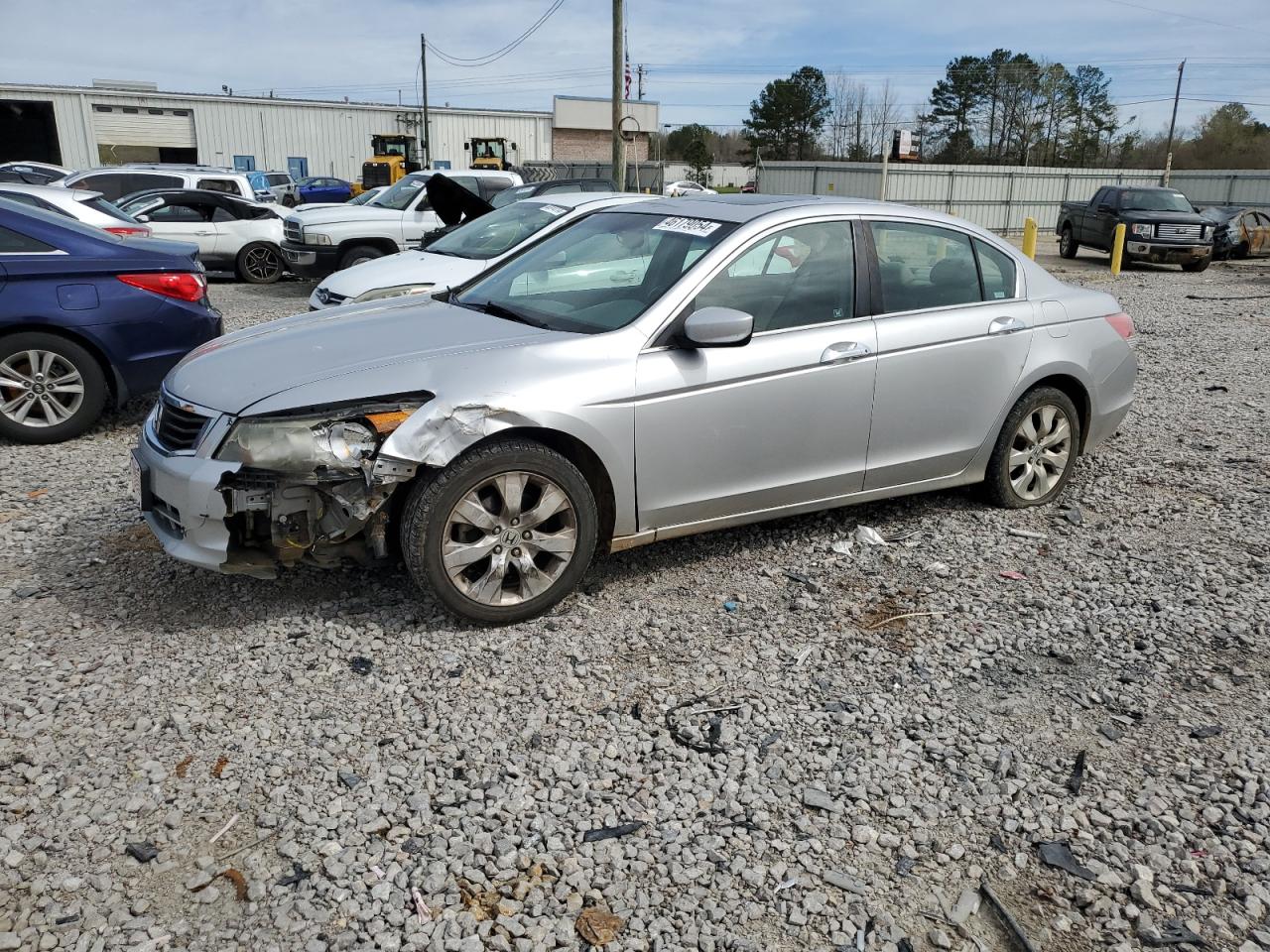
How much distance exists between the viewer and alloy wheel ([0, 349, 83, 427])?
21.5ft

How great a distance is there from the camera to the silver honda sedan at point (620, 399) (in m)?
3.86

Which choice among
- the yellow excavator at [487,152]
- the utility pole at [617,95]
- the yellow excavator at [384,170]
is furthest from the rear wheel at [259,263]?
the yellow excavator at [384,170]

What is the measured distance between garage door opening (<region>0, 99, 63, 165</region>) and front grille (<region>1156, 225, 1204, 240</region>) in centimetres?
4579

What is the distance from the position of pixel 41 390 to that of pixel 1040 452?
6.24 metres

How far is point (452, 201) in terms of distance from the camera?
12531 mm

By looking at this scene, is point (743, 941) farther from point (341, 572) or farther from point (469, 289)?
point (469, 289)

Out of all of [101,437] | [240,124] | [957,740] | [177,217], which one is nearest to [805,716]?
[957,740]

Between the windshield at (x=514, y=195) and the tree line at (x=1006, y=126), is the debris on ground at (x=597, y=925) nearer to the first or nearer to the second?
the windshield at (x=514, y=195)

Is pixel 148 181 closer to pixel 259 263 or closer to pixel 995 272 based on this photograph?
pixel 259 263

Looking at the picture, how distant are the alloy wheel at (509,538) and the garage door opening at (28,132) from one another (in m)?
50.9

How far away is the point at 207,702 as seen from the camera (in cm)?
358

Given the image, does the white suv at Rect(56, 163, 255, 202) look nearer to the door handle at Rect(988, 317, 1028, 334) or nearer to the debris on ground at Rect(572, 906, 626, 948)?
the door handle at Rect(988, 317, 1028, 334)

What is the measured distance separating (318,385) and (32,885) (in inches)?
74.7

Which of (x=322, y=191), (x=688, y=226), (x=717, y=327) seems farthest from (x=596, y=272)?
(x=322, y=191)
